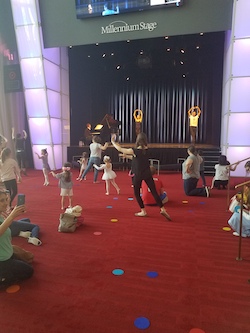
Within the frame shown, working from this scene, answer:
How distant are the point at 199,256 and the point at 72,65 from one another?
431 inches

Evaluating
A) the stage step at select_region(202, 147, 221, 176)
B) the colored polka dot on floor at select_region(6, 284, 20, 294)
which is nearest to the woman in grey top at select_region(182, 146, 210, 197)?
the stage step at select_region(202, 147, 221, 176)

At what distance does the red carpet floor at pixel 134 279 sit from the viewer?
210 centimetres

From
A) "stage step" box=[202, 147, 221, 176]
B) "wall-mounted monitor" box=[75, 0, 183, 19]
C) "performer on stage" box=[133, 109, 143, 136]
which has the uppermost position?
"wall-mounted monitor" box=[75, 0, 183, 19]

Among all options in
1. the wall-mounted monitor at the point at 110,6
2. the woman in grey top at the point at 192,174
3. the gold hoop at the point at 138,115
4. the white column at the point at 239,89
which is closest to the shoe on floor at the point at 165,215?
the woman in grey top at the point at 192,174

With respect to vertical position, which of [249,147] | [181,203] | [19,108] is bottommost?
[181,203]

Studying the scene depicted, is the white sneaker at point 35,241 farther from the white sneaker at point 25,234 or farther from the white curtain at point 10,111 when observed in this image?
the white curtain at point 10,111

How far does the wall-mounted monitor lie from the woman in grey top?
5.34 m

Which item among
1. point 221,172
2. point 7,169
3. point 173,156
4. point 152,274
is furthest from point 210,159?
point 152,274

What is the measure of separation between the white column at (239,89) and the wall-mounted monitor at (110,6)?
224 centimetres

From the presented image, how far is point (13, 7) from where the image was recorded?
31.3 ft

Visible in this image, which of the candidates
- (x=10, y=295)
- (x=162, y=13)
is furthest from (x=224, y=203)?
(x=162, y=13)

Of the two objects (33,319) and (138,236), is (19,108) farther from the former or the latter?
(33,319)

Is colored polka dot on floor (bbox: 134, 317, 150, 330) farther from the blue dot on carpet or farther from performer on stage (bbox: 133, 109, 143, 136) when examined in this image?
performer on stage (bbox: 133, 109, 143, 136)

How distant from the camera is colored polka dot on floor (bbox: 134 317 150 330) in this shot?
6.68 feet
